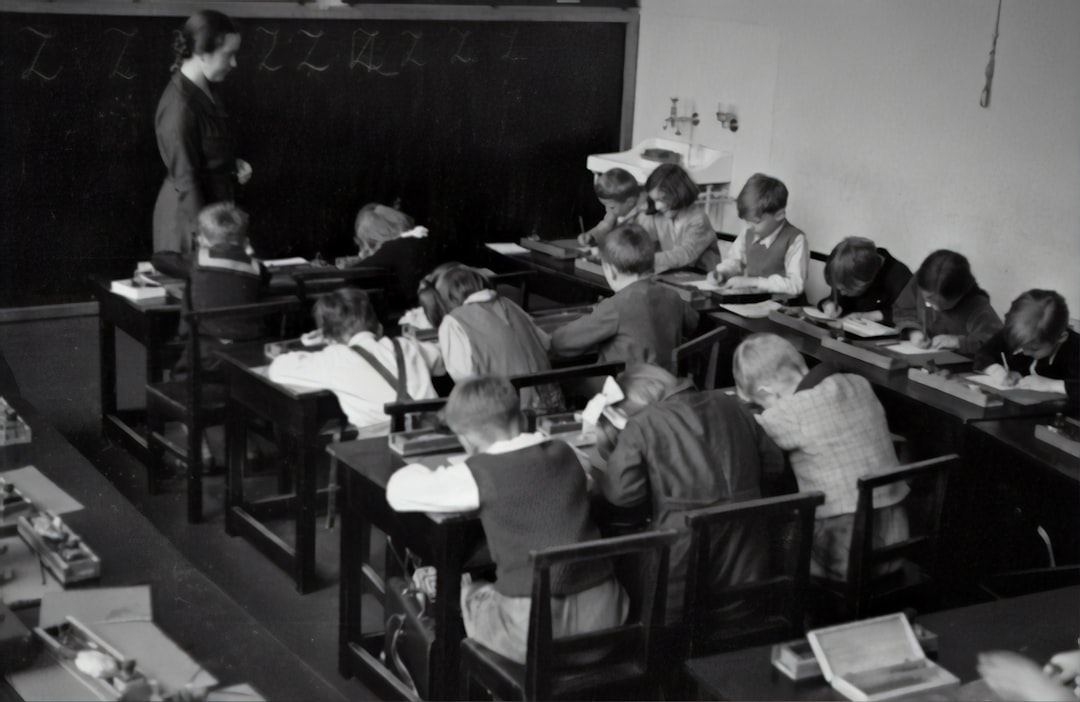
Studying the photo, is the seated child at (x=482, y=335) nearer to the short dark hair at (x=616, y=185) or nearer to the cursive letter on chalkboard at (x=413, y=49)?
the cursive letter on chalkboard at (x=413, y=49)

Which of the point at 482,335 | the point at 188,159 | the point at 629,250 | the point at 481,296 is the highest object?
the point at 188,159

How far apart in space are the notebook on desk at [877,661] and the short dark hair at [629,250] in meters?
1.93

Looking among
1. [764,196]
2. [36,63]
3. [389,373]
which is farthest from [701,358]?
[36,63]

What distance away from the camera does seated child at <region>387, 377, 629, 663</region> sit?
8.38 ft

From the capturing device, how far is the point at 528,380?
11.3 ft

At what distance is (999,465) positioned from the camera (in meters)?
3.62

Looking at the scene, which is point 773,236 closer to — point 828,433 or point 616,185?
point 616,185

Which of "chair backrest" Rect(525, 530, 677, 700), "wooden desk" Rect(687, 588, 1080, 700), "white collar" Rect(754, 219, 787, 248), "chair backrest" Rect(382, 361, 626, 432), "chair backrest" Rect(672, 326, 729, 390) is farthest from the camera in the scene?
"white collar" Rect(754, 219, 787, 248)

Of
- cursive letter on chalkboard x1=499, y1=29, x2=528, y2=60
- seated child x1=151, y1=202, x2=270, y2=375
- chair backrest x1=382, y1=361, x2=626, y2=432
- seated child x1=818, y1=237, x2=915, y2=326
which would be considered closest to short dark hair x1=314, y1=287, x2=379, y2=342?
seated child x1=151, y1=202, x2=270, y2=375

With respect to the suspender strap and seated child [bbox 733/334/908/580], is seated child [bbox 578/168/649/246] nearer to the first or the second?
the suspender strap

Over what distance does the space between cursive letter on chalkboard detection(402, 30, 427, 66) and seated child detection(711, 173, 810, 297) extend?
4.62 feet

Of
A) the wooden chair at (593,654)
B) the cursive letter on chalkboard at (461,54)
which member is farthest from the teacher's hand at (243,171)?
the wooden chair at (593,654)

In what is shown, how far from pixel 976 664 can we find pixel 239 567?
2.26 meters

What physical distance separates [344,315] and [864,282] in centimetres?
195
